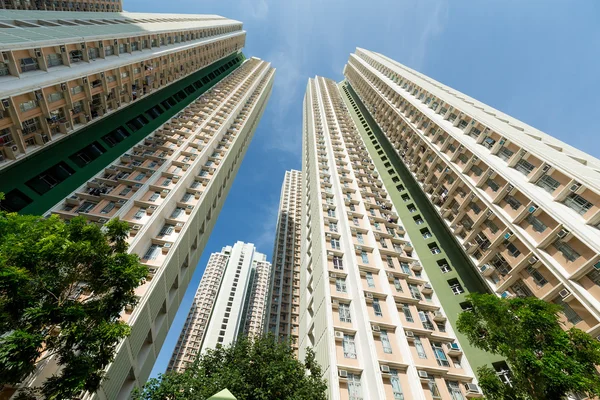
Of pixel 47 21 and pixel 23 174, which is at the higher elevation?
pixel 47 21

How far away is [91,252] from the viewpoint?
29.7 feet

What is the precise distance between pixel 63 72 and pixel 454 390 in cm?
3615

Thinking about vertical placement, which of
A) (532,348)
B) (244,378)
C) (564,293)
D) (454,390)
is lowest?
(454,390)

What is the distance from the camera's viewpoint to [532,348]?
30.4 feet

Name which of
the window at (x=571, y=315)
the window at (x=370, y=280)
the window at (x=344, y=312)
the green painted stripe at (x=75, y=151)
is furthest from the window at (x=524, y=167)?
the green painted stripe at (x=75, y=151)

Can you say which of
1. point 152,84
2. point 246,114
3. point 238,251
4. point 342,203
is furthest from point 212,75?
point 238,251

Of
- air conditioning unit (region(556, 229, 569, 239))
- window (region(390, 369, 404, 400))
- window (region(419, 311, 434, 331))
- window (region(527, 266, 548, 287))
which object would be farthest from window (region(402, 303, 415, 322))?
air conditioning unit (region(556, 229, 569, 239))

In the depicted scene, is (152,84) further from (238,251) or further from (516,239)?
(238,251)

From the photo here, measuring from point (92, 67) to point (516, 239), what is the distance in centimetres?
3694

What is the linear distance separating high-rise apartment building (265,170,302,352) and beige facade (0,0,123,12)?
62739mm

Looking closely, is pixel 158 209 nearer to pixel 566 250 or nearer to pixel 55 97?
pixel 55 97

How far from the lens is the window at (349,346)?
59.7 ft

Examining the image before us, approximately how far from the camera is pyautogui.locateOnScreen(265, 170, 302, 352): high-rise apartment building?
143 feet

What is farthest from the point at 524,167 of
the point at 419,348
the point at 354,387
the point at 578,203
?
the point at 354,387
